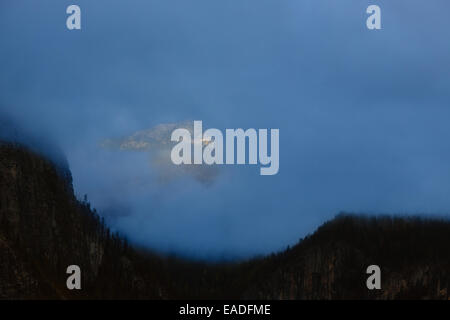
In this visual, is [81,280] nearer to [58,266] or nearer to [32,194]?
[58,266]

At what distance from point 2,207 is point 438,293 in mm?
123516

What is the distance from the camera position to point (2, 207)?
586 ft

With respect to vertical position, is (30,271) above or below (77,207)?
below

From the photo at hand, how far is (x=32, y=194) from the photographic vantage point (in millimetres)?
191000
